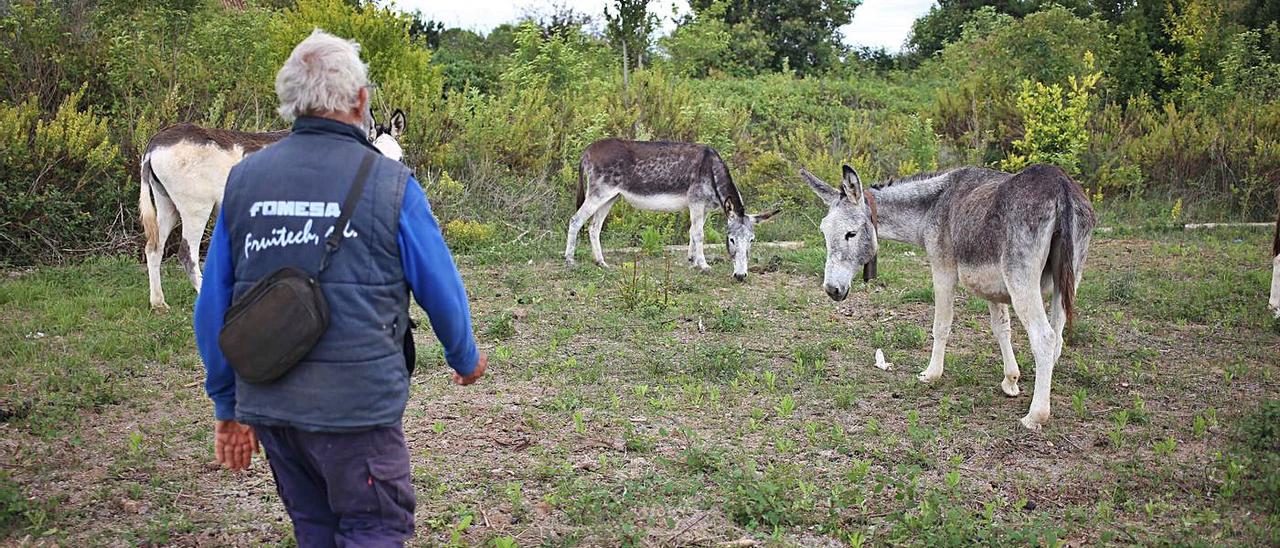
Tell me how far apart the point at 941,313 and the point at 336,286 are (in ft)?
16.6

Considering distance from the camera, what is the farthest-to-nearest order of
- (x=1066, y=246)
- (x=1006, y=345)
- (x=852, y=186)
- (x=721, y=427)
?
(x=852, y=186) < (x=1006, y=345) < (x=721, y=427) < (x=1066, y=246)

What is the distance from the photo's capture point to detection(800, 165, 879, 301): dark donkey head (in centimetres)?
719

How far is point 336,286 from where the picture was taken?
2928mm

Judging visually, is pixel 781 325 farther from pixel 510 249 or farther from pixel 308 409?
pixel 308 409

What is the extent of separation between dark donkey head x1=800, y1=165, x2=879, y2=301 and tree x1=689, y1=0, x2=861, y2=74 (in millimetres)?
21215

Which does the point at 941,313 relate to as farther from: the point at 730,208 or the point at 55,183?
the point at 55,183

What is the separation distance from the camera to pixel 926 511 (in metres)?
4.77

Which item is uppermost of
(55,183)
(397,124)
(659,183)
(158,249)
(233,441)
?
(397,124)

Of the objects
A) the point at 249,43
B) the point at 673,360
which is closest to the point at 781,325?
the point at 673,360

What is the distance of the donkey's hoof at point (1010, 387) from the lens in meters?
6.75

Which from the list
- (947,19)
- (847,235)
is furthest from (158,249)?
(947,19)

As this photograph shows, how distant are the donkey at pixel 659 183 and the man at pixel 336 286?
28.2 feet

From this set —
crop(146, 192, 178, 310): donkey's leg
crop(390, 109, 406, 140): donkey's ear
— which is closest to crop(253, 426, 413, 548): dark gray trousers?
crop(146, 192, 178, 310): donkey's leg

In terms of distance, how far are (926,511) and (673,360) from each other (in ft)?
10.6
